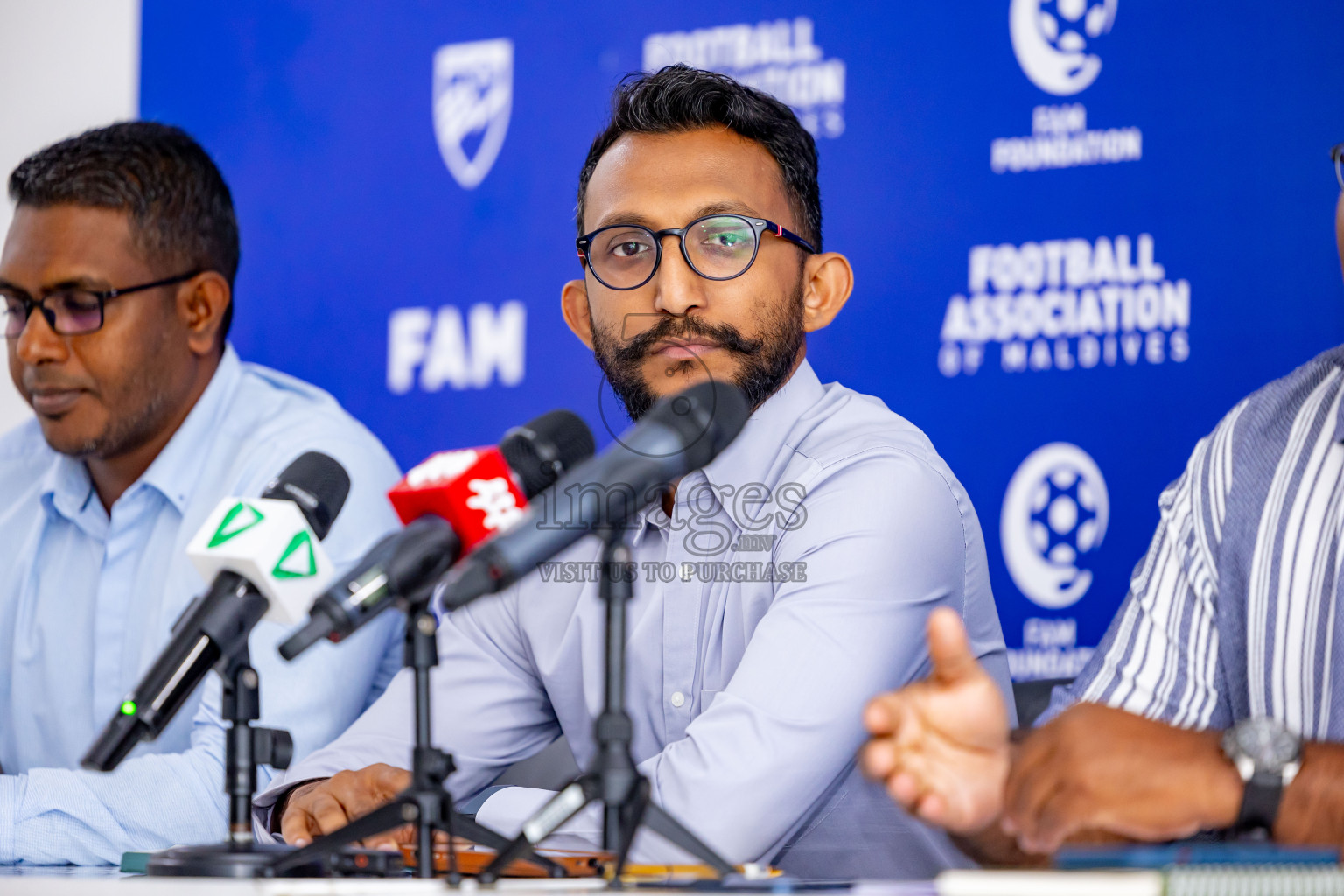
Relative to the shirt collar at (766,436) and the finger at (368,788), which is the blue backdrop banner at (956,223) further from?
the finger at (368,788)

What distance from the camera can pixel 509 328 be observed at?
3.52m

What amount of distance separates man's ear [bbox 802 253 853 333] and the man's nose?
0.30 meters

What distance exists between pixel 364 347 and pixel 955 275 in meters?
1.70

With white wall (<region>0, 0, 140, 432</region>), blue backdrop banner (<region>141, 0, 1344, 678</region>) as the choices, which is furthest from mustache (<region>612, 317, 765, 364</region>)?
white wall (<region>0, 0, 140, 432</region>)

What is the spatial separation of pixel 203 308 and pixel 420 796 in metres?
2.05

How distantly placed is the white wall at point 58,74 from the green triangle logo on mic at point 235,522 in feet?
10.6

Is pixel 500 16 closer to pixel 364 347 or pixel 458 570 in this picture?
pixel 364 347

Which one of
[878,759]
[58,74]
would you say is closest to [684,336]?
[878,759]

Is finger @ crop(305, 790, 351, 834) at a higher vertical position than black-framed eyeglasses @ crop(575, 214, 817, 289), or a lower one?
lower

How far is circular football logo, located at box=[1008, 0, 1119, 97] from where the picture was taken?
284 centimetres

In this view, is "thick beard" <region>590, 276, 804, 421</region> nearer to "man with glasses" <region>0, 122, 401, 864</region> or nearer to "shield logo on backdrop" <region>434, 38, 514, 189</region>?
"man with glasses" <region>0, 122, 401, 864</region>

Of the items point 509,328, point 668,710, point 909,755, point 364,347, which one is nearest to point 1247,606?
point 909,755

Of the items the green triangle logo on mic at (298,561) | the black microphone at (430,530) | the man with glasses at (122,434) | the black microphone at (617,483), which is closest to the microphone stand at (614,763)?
the black microphone at (617,483)

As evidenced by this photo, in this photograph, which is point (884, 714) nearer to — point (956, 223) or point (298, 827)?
point (298, 827)
